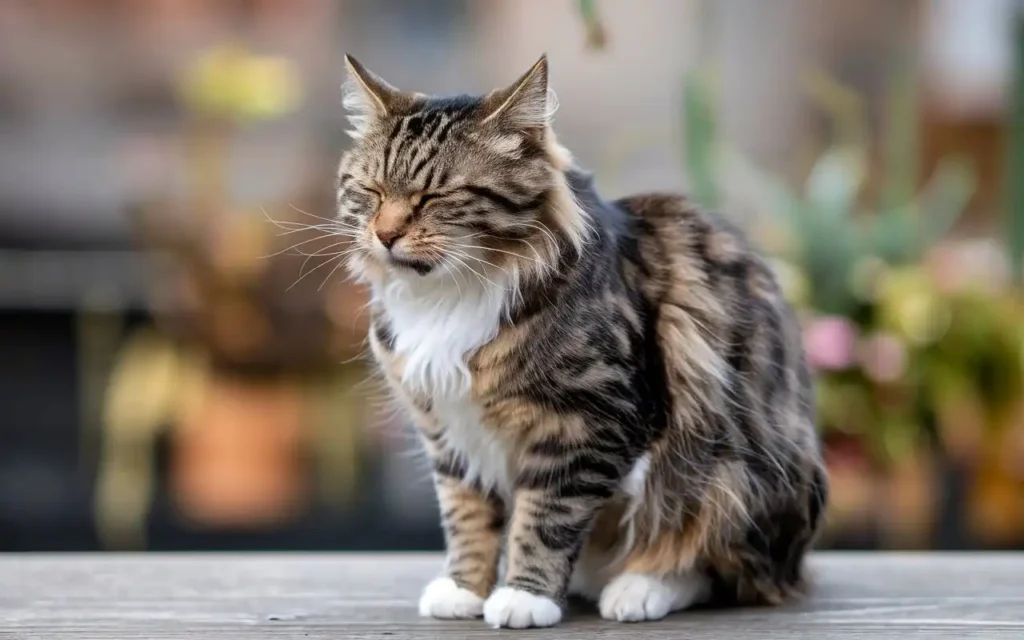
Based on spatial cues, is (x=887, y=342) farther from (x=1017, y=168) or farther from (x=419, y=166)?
(x=419, y=166)

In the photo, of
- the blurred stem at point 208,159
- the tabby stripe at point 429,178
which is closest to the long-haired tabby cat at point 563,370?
the tabby stripe at point 429,178

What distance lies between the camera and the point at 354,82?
1.33 m

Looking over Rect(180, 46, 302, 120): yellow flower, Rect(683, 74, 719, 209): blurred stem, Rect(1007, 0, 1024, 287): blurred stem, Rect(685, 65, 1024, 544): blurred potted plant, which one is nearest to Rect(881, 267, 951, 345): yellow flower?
Rect(685, 65, 1024, 544): blurred potted plant

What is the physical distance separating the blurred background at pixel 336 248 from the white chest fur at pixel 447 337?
1.14 m

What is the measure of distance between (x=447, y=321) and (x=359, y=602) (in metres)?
0.41

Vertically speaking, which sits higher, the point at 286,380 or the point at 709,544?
the point at 709,544

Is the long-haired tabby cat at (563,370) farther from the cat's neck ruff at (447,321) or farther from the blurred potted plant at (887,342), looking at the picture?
the blurred potted plant at (887,342)

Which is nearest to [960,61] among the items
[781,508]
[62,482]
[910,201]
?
[910,201]

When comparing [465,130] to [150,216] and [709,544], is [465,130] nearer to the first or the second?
[709,544]

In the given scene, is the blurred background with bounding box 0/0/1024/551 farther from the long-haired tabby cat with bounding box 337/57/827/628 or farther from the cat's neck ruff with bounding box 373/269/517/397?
the cat's neck ruff with bounding box 373/269/517/397

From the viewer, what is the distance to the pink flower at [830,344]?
223 centimetres

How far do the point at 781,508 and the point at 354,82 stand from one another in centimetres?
70

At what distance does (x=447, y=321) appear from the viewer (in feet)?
4.08

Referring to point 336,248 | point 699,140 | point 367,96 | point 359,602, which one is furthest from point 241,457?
point 367,96
